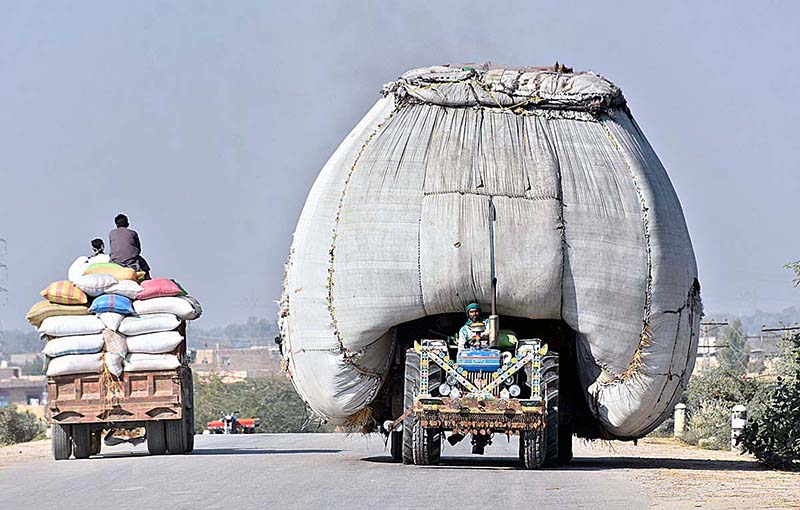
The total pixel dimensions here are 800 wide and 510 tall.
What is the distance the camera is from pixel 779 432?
20250 millimetres

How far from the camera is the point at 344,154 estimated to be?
61.6 ft

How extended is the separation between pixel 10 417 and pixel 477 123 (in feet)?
61.8

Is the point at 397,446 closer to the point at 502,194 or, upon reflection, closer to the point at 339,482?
the point at 502,194

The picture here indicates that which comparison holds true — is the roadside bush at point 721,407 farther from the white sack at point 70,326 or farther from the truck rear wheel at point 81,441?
the white sack at point 70,326

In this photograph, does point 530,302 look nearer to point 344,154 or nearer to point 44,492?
point 344,154

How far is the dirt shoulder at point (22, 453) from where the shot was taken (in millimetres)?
22212

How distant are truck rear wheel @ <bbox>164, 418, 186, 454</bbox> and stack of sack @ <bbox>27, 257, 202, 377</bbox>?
3.27 feet

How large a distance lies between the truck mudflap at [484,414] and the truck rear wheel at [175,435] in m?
4.83

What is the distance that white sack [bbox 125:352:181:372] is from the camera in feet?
65.2

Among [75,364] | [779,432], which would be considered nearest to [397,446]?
[75,364]

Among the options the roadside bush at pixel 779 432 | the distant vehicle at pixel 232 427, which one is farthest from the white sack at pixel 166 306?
the distant vehicle at pixel 232 427

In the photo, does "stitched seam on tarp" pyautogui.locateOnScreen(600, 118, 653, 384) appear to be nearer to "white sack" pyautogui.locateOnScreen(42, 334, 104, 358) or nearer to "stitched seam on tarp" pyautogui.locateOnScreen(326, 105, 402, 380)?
"stitched seam on tarp" pyautogui.locateOnScreen(326, 105, 402, 380)

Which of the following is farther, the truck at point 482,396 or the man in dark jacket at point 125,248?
the man in dark jacket at point 125,248

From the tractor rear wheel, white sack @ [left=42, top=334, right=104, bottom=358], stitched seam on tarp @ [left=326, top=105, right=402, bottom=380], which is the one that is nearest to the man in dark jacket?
white sack @ [left=42, top=334, right=104, bottom=358]
